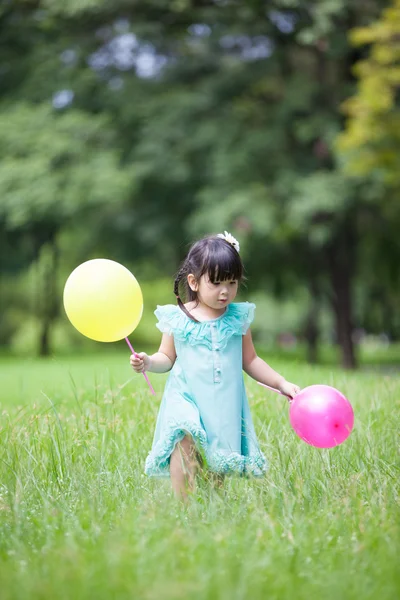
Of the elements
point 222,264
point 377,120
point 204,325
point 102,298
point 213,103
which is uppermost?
point 213,103

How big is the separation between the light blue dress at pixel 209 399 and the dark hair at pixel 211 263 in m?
0.11

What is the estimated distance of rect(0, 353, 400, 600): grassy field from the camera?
2291 millimetres

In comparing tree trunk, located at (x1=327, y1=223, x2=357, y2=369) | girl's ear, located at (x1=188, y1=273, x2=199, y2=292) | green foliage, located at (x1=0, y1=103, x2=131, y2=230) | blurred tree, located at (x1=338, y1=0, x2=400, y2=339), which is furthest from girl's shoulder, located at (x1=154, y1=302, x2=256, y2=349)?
tree trunk, located at (x1=327, y1=223, x2=357, y2=369)

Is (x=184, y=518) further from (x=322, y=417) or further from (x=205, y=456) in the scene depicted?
A: (x=322, y=417)

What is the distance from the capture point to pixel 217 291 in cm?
336

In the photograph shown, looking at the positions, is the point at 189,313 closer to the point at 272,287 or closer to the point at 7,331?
the point at 272,287

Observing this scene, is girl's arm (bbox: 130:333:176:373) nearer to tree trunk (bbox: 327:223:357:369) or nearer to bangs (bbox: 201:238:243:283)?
bangs (bbox: 201:238:243:283)

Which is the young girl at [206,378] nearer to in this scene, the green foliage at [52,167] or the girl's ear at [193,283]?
the girl's ear at [193,283]

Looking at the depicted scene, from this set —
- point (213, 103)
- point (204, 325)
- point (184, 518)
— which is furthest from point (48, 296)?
point (184, 518)

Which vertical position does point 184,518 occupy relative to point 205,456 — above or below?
below

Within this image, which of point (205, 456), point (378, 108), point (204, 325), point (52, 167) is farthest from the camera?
point (52, 167)

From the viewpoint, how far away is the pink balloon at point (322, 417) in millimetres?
3297

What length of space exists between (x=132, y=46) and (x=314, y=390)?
12.5 m

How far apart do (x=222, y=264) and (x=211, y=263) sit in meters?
0.05
